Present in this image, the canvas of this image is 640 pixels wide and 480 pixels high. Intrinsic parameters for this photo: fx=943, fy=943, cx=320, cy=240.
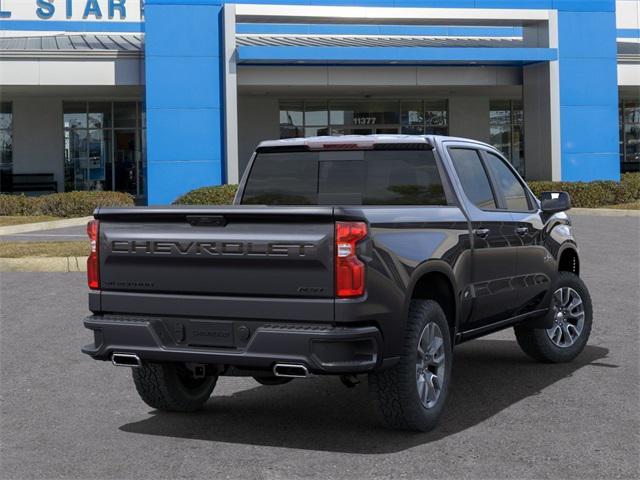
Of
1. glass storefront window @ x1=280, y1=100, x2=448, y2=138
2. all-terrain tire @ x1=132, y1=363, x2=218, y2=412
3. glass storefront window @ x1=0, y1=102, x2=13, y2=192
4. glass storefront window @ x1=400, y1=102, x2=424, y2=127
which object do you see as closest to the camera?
all-terrain tire @ x1=132, y1=363, x2=218, y2=412

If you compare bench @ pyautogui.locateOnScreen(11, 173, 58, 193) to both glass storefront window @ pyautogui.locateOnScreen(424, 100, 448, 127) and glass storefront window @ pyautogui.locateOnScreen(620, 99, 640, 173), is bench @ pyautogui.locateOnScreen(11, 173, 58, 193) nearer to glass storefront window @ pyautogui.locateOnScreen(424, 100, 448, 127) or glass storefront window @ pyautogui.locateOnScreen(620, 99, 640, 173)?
glass storefront window @ pyautogui.locateOnScreen(424, 100, 448, 127)

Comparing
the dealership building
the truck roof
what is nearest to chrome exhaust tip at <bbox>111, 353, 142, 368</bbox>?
the truck roof

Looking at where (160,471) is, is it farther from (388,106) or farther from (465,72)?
(388,106)

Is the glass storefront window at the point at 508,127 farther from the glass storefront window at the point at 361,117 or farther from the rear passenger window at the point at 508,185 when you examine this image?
the rear passenger window at the point at 508,185

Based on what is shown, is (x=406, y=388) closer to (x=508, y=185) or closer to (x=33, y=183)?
(x=508, y=185)

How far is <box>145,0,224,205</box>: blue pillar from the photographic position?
26109mm

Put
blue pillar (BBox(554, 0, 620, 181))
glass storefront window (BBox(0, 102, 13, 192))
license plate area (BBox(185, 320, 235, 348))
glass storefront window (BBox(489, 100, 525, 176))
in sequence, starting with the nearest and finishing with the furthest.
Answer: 1. license plate area (BBox(185, 320, 235, 348))
2. blue pillar (BBox(554, 0, 620, 181))
3. glass storefront window (BBox(0, 102, 13, 192))
4. glass storefront window (BBox(489, 100, 525, 176))

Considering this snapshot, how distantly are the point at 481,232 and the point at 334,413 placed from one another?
159cm

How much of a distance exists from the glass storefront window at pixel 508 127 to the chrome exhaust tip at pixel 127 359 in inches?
1301

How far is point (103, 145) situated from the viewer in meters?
35.6

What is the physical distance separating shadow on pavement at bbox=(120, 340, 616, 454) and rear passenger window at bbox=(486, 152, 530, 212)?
4.41ft

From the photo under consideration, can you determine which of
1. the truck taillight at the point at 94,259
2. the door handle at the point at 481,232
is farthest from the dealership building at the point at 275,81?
the truck taillight at the point at 94,259

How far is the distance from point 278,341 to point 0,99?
31.0 metres

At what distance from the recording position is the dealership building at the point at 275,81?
26281 millimetres
